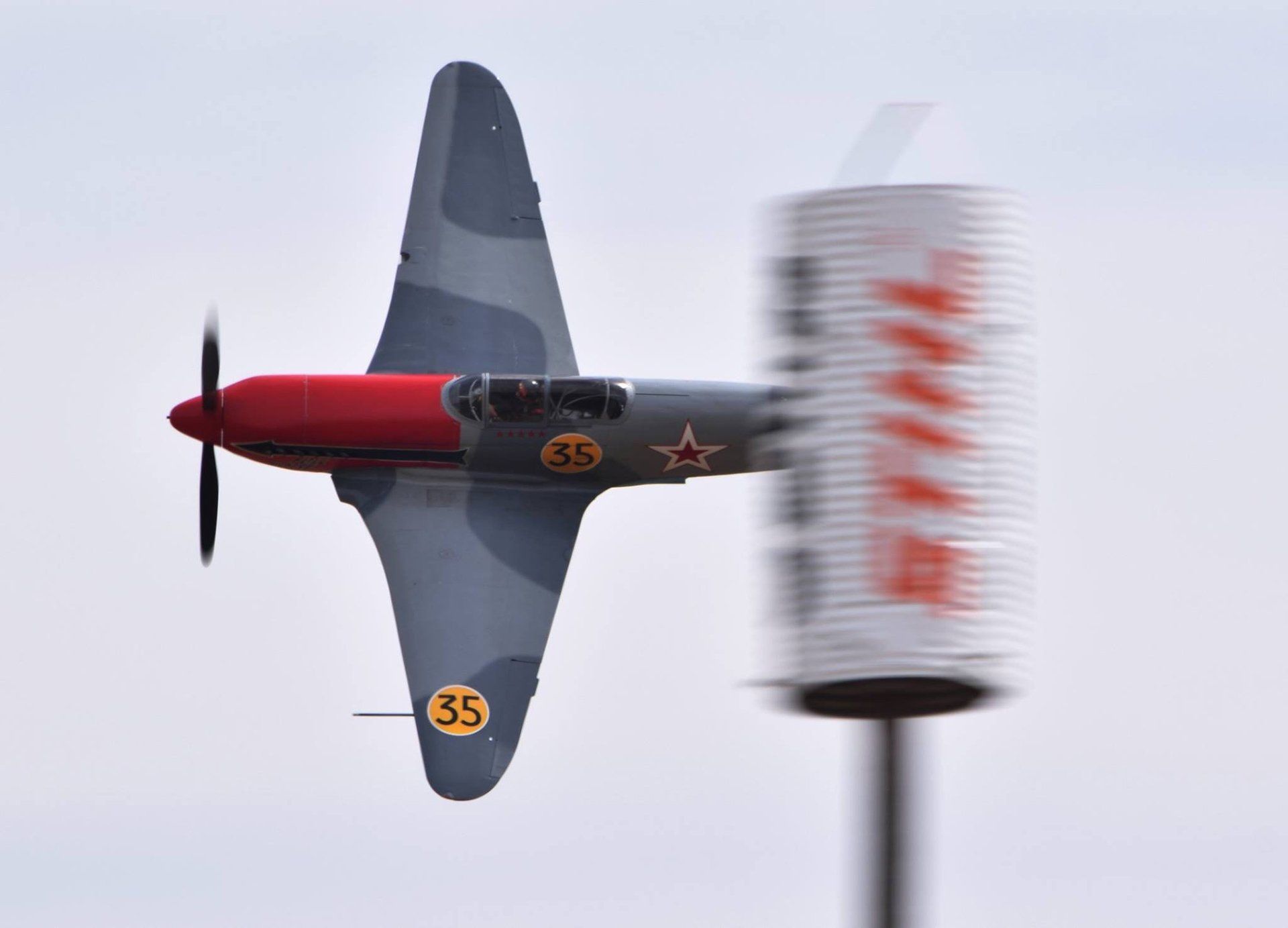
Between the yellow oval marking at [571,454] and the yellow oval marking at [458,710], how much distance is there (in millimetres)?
2914

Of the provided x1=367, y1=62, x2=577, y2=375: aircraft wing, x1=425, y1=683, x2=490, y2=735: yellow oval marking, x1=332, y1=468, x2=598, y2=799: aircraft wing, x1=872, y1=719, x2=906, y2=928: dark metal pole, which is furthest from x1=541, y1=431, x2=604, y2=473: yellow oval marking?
x1=872, y1=719, x2=906, y2=928: dark metal pole

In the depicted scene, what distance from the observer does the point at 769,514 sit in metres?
6.91

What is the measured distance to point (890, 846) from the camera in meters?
6.34

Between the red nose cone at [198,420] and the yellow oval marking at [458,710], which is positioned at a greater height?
the red nose cone at [198,420]

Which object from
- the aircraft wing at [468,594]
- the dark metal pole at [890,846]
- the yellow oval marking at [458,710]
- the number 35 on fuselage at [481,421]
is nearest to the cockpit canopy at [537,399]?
the number 35 on fuselage at [481,421]

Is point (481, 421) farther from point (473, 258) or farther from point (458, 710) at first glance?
point (458, 710)

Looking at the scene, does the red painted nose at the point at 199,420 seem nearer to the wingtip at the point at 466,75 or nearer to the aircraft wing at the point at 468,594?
the aircraft wing at the point at 468,594

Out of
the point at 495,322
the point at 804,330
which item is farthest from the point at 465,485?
the point at 804,330

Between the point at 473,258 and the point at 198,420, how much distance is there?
3668 millimetres

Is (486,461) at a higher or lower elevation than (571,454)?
lower

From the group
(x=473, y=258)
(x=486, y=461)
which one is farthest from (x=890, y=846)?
(x=473, y=258)

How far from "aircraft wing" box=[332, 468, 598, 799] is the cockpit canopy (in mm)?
945

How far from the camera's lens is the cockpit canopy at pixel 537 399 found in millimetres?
22938

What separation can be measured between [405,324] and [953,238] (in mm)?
17099
